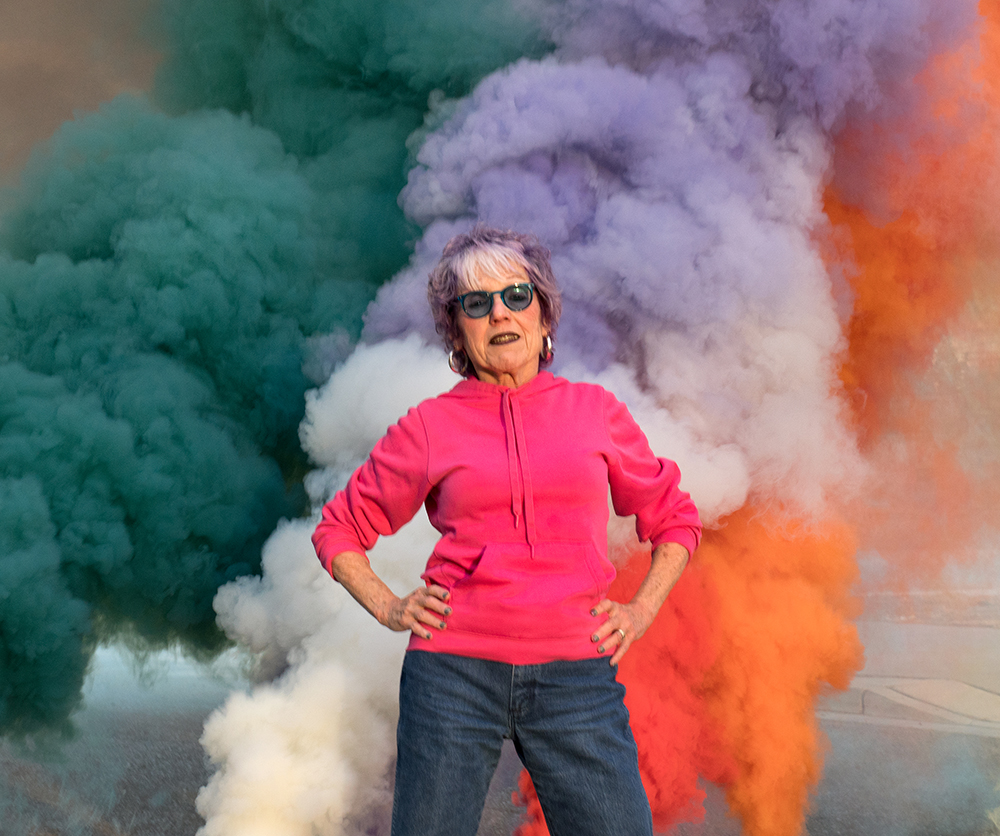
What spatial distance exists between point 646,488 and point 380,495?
0.60 meters

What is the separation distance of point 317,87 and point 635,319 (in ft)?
7.01

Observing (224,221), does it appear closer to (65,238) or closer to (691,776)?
(65,238)

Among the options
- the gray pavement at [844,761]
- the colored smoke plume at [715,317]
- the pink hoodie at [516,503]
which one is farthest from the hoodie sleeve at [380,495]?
the gray pavement at [844,761]

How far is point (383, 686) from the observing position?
9.51 feet

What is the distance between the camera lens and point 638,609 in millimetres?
1846

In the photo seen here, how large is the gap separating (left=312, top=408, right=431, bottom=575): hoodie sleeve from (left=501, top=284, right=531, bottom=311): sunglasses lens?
326mm

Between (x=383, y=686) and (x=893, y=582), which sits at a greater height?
(x=893, y=582)

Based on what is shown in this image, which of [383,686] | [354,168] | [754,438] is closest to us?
[383,686]

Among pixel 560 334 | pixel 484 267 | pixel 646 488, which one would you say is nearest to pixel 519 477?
pixel 646 488

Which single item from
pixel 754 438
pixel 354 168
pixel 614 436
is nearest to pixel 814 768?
pixel 754 438

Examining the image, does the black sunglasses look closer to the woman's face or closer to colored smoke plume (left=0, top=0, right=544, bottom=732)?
the woman's face

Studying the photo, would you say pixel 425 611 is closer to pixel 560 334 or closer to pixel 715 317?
pixel 560 334

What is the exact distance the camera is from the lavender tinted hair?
1.90 metres

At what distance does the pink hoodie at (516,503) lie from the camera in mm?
1686
